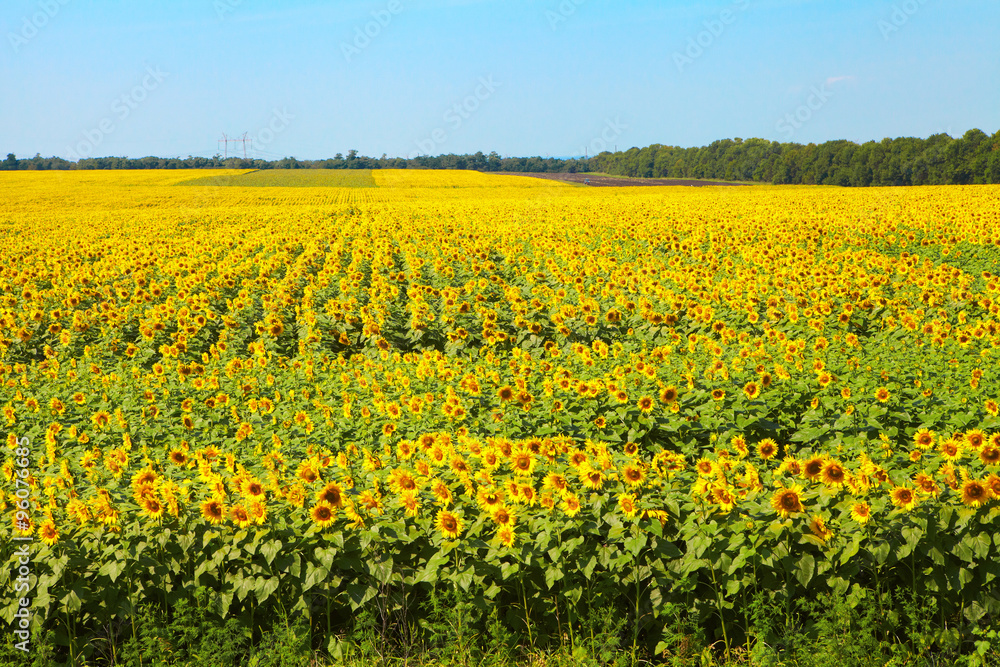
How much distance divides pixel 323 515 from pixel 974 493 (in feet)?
12.0

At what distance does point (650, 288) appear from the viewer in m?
10.3

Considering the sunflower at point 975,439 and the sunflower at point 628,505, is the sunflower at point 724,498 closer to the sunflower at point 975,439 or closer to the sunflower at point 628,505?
the sunflower at point 628,505

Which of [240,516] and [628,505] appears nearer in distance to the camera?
[628,505]

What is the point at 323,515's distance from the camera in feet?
13.5

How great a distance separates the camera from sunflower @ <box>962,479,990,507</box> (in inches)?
145

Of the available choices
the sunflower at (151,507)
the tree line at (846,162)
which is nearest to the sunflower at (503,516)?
the sunflower at (151,507)

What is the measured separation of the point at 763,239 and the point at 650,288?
6.36m

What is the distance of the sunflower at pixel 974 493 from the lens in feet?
12.1

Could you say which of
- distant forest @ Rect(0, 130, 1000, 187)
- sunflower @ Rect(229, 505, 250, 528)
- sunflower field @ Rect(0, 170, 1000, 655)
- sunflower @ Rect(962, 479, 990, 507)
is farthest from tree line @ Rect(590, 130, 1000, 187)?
sunflower @ Rect(229, 505, 250, 528)

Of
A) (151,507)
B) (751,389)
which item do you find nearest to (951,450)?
(751,389)

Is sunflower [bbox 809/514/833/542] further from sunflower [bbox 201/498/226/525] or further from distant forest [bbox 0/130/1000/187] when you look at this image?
distant forest [bbox 0/130/1000/187]

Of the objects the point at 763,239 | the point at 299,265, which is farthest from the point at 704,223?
the point at 299,265

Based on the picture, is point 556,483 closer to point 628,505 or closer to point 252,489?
point 628,505

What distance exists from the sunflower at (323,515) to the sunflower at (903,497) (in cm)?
321
